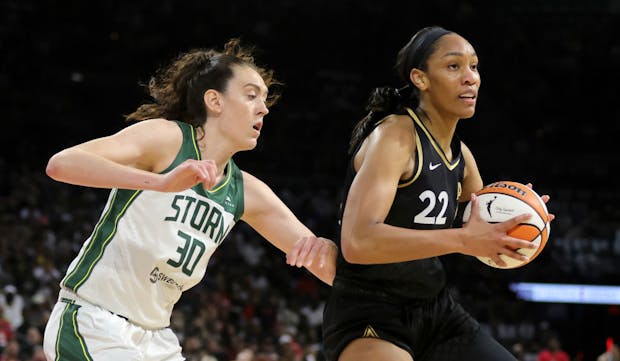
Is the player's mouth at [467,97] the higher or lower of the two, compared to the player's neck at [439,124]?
higher

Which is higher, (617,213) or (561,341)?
(617,213)

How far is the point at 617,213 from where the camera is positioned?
15070mm

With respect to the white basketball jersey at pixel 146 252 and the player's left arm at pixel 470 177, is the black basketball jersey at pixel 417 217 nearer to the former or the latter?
the player's left arm at pixel 470 177

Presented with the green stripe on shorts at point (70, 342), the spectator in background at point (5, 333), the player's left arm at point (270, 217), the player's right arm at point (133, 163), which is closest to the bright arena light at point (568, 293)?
Answer: the spectator in background at point (5, 333)

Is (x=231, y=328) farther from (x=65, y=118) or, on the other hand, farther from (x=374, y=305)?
(x=374, y=305)

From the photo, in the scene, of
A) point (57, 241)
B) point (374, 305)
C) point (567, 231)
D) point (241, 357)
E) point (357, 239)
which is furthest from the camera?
Answer: point (567, 231)

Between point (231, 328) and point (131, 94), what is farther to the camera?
point (131, 94)

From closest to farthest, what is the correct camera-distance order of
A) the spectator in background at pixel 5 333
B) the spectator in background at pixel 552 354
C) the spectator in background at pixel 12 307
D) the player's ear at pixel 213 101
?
1. the player's ear at pixel 213 101
2. the spectator in background at pixel 5 333
3. the spectator in background at pixel 12 307
4. the spectator in background at pixel 552 354

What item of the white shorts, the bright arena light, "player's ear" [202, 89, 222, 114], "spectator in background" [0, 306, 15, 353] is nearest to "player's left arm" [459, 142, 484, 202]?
"player's ear" [202, 89, 222, 114]

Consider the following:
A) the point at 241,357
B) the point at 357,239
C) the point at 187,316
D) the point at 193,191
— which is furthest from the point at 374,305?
the point at 187,316

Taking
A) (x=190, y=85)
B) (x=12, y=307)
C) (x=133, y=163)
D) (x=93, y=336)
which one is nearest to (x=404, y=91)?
(x=190, y=85)

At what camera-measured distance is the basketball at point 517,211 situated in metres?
3.24

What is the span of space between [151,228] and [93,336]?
0.47 m

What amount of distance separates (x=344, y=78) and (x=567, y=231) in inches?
194
